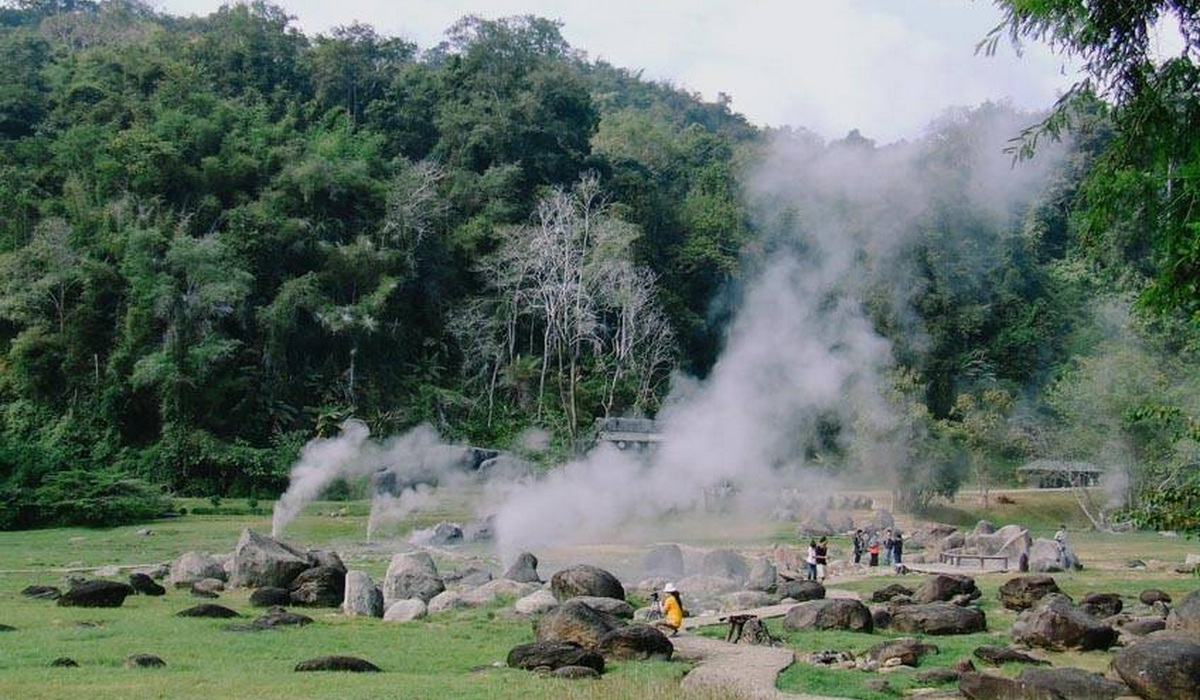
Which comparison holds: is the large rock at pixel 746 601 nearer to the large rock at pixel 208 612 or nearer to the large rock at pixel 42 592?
the large rock at pixel 208 612

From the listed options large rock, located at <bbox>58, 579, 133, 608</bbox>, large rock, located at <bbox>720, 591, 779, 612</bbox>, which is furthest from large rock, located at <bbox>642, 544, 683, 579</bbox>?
large rock, located at <bbox>58, 579, 133, 608</bbox>

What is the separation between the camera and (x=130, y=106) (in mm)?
69750

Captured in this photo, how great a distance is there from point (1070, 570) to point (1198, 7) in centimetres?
2548

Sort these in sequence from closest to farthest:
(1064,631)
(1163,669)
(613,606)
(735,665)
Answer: (1163,669) → (735,665) → (1064,631) → (613,606)

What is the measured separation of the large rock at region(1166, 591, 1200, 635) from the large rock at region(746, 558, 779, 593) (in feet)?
33.2

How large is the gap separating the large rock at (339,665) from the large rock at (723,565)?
53.3 feet

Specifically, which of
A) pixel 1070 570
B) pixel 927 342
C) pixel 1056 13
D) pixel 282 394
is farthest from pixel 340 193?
pixel 1056 13

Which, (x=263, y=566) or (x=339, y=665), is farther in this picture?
(x=263, y=566)

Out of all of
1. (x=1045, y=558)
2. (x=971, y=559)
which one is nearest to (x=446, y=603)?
(x=1045, y=558)

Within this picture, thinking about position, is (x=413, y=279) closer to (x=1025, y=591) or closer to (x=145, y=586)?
(x=145, y=586)

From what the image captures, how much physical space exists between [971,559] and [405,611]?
75.4 ft

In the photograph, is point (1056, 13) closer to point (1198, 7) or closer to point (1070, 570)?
point (1198, 7)

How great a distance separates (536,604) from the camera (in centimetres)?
2562

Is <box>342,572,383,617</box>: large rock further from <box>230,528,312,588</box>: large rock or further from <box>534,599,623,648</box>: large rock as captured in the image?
<box>534,599,623,648</box>: large rock
